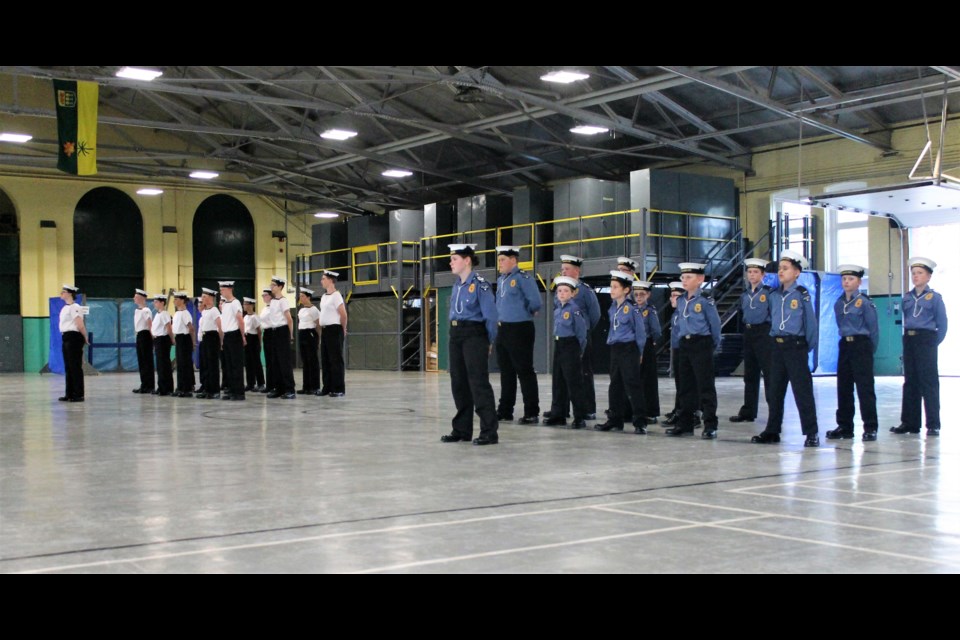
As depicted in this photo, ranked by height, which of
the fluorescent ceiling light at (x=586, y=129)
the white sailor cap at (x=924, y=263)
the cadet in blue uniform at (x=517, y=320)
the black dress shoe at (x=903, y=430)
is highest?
the fluorescent ceiling light at (x=586, y=129)

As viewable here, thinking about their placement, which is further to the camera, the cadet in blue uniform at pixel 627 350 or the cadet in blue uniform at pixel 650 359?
the cadet in blue uniform at pixel 650 359

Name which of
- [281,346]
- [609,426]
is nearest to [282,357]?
[281,346]

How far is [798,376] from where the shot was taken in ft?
28.9

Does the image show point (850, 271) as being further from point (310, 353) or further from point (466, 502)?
point (310, 353)

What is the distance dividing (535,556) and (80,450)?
5.78 m

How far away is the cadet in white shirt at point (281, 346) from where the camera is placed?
1562cm

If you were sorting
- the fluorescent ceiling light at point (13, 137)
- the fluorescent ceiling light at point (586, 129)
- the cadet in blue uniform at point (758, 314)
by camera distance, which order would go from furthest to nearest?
the fluorescent ceiling light at point (13, 137), the fluorescent ceiling light at point (586, 129), the cadet in blue uniform at point (758, 314)

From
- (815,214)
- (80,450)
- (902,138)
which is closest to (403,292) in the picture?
(815,214)

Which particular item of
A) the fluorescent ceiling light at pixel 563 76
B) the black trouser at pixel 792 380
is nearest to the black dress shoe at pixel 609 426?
the black trouser at pixel 792 380

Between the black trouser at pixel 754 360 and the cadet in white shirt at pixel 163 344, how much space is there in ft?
33.6

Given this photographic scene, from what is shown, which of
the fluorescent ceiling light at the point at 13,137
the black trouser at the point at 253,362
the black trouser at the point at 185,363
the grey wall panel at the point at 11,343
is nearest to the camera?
the black trouser at the point at 185,363

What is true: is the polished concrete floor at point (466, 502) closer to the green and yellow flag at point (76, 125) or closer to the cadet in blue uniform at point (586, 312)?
the cadet in blue uniform at point (586, 312)

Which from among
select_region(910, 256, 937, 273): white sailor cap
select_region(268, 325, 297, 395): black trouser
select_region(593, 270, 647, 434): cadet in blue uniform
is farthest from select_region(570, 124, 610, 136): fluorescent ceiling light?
select_region(593, 270, 647, 434): cadet in blue uniform

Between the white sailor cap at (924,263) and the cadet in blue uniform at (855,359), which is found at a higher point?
the white sailor cap at (924,263)
